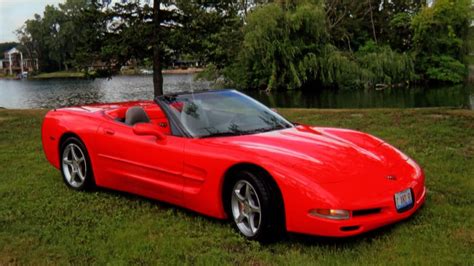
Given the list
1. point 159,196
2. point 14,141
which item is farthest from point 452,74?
point 159,196

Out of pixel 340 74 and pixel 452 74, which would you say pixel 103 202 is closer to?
pixel 340 74

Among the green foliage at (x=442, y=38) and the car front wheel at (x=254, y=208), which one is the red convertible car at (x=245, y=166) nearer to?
the car front wheel at (x=254, y=208)

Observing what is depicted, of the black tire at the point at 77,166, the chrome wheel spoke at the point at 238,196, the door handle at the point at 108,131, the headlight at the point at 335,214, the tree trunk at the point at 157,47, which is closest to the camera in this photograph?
the headlight at the point at 335,214

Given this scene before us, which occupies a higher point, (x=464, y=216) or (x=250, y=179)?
(x=250, y=179)

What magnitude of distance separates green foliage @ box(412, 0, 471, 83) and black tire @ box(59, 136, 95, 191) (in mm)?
37371

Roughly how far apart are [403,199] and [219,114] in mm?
1915

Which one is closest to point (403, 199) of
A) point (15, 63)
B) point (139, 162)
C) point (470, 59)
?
point (139, 162)

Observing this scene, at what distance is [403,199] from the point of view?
151 inches

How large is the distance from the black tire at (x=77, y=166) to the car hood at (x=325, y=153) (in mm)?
1991

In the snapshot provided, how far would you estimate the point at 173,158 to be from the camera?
4484 mm

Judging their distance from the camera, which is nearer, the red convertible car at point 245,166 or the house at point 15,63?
the red convertible car at point 245,166

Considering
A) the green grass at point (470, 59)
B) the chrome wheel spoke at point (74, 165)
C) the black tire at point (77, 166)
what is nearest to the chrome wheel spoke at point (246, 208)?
the black tire at point (77, 166)

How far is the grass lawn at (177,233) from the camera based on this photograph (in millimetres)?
3559

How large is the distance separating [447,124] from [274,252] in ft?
22.3
